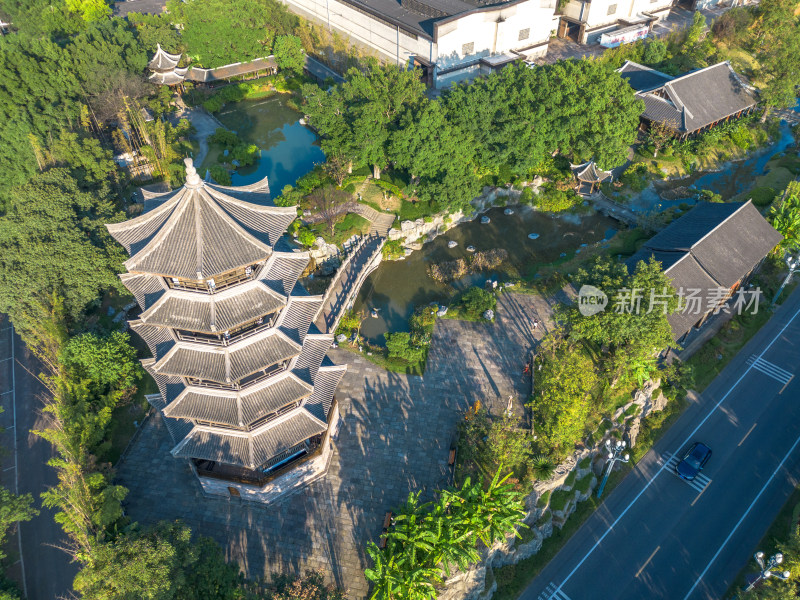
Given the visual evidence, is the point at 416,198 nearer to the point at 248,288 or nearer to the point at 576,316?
the point at 576,316

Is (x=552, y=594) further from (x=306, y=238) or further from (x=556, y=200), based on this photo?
(x=556, y=200)

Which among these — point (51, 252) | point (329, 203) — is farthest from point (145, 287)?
point (329, 203)

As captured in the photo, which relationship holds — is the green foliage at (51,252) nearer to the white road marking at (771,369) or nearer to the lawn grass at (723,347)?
the lawn grass at (723,347)

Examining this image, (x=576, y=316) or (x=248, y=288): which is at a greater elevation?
(x=248, y=288)

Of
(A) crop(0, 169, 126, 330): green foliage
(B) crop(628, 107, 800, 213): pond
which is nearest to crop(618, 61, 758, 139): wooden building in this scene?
(B) crop(628, 107, 800, 213): pond

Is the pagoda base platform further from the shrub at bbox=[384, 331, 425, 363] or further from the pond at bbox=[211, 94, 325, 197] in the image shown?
the pond at bbox=[211, 94, 325, 197]

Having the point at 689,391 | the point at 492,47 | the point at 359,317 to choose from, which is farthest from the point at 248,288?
the point at 492,47
